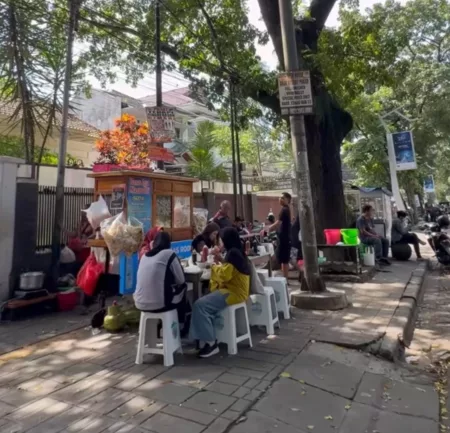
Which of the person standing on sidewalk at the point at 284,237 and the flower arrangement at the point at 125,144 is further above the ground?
the flower arrangement at the point at 125,144

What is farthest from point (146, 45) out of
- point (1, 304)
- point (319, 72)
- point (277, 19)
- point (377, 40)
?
point (1, 304)

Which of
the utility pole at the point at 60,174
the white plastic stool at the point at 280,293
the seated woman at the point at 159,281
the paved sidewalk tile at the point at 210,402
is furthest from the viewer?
the utility pole at the point at 60,174

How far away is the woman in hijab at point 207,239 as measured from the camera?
5.22m

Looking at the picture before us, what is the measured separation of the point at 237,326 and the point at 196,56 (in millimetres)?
8150

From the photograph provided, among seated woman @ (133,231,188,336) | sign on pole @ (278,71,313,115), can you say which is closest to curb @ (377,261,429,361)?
seated woman @ (133,231,188,336)

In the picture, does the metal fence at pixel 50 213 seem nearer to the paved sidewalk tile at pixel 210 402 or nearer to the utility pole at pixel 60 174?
the utility pole at pixel 60 174

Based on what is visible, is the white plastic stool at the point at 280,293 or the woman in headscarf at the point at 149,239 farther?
the white plastic stool at the point at 280,293

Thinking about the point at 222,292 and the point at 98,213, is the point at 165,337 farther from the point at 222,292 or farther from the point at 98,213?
→ the point at 98,213

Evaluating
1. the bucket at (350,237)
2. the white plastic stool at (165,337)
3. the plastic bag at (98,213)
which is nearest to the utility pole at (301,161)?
the bucket at (350,237)

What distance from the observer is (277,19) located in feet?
26.3

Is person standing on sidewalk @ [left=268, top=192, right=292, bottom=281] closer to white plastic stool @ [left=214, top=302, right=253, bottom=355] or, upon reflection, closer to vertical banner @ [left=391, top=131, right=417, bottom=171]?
white plastic stool @ [left=214, top=302, right=253, bottom=355]

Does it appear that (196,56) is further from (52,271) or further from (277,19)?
(52,271)

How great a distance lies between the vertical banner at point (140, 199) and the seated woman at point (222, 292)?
189 cm

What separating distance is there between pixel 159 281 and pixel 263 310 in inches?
61.8
